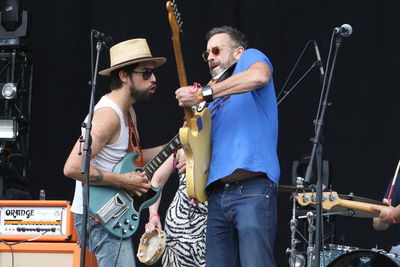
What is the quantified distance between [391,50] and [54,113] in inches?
124

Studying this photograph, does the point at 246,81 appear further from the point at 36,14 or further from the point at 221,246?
the point at 36,14

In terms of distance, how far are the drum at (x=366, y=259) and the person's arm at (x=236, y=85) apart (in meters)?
1.86

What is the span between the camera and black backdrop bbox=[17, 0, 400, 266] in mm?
6660

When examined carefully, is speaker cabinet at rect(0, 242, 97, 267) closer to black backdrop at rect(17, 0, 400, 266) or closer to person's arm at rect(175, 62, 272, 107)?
person's arm at rect(175, 62, 272, 107)

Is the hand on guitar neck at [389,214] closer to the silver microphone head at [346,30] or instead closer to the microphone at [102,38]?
the silver microphone head at [346,30]

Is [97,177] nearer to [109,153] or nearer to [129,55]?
[109,153]

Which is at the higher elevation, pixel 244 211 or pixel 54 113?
pixel 54 113

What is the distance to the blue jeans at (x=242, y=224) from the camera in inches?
140

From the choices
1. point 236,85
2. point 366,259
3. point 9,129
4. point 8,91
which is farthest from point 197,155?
point 8,91

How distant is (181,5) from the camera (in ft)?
23.1

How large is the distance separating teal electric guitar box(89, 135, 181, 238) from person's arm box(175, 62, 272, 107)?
28.4 inches

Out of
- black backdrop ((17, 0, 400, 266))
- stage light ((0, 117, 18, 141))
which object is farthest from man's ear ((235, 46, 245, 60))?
stage light ((0, 117, 18, 141))

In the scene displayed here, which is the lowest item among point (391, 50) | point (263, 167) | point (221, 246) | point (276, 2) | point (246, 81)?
point (221, 246)

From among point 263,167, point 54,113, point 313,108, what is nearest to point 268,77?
point 263,167
